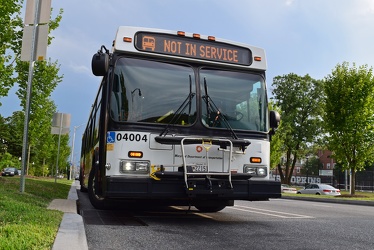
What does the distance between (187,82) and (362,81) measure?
70.2 ft

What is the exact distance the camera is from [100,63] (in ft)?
22.0

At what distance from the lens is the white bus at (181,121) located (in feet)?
21.8

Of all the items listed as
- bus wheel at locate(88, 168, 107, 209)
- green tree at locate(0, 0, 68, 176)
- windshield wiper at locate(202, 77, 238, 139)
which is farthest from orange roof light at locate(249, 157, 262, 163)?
green tree at locate(0, 0, 68, 176)

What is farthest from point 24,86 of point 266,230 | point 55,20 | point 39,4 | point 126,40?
point 266,230

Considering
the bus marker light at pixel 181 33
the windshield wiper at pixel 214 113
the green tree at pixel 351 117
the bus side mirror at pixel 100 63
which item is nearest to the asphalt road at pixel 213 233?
the windshield wiper at pixel 214 113

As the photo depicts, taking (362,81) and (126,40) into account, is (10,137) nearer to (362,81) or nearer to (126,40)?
(362,81)

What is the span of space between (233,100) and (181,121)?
116 cm

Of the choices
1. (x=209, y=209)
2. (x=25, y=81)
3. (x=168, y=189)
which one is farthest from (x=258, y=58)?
(x=25, y=81)

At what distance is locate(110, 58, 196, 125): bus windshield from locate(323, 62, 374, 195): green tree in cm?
2064

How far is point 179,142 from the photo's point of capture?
22.1ft

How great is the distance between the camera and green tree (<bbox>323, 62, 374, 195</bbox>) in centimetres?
2522

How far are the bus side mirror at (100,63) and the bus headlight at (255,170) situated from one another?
9.95 ft

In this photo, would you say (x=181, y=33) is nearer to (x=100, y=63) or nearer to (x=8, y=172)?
(x=100, y=63)

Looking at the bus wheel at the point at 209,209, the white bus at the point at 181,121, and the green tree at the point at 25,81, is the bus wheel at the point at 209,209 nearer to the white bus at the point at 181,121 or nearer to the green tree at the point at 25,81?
the white bus at the point at 181,121
